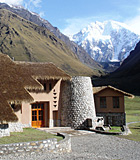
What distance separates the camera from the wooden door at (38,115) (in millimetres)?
24094

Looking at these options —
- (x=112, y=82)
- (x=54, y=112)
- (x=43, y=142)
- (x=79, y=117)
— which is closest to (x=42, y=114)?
(x=54, y=112)

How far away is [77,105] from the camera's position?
→ 2447 centimetres

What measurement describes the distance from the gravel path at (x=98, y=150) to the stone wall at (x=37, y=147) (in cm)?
26

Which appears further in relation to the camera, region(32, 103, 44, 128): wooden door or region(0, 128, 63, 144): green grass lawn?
region(32, 103, 44, 128): wooden door

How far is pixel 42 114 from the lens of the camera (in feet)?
81.2

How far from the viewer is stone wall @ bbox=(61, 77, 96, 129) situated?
24312mm

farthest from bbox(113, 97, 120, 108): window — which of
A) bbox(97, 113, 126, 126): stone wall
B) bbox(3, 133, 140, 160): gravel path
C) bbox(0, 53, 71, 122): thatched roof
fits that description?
bbox(3, 133, 140, 160): gravel path

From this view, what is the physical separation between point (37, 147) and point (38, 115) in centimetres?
1207

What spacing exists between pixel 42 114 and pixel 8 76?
7552mm

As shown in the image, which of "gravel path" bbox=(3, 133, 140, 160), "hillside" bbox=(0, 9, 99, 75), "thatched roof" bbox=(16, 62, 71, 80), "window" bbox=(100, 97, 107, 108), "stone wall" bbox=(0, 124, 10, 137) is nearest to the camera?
"gravel path" bbox=(3, 133, 140, 160)

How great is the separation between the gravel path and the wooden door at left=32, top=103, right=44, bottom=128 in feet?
17.7

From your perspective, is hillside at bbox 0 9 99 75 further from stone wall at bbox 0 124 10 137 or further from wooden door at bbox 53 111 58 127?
stone wall at bbox 0 124 10 137

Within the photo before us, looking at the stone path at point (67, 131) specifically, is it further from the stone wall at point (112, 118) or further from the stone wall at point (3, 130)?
the stone wall at point (112, 118)

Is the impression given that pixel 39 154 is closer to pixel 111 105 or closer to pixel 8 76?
pixel 8 76
